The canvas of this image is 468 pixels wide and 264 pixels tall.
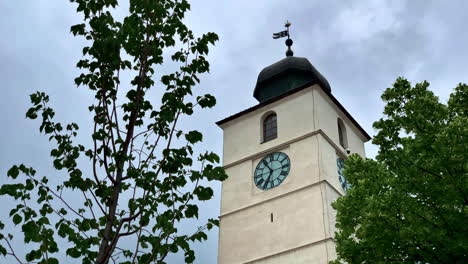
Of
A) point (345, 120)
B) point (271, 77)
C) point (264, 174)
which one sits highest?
point (271, 77)

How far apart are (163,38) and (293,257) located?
1511cm

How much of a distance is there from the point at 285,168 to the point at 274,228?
9.15 ft

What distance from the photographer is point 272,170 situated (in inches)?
962

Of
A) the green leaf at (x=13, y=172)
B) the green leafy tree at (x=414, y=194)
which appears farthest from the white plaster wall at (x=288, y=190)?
the green leaf at (x=13, y=172)

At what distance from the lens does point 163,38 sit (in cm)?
691

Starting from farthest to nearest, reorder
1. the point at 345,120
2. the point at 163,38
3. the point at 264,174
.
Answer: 1. the point at 345,120
2. the point at 264,174
3. the point at 163,38

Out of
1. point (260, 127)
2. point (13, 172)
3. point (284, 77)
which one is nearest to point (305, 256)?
point (260, 127)

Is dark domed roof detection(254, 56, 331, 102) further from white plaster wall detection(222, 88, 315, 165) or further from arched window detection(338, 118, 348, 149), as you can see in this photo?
arched window detection(338, 118, 348, 149)

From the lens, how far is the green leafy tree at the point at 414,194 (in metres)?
9.49

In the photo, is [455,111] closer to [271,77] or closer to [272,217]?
[272,217]

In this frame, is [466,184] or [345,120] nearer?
[466,184]

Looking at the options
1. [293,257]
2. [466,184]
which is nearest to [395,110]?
[466,184]

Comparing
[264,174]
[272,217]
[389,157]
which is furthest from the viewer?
[264,174]

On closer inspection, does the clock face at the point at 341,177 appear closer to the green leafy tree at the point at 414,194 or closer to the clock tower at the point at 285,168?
the clock tower at the point at 285,168
